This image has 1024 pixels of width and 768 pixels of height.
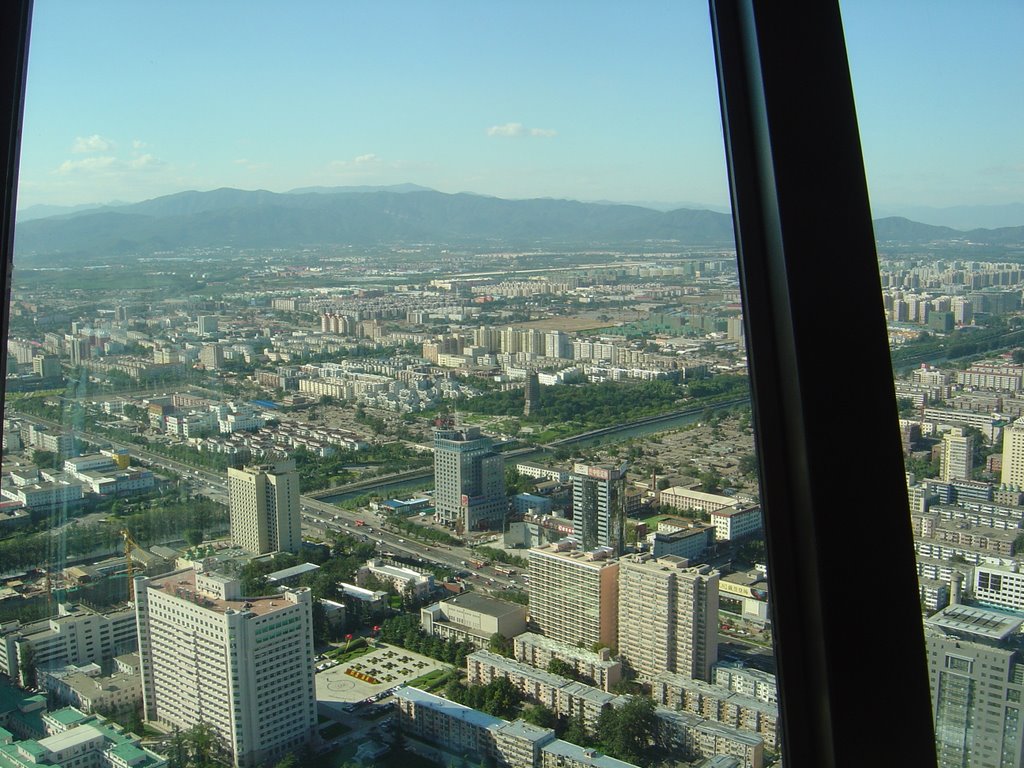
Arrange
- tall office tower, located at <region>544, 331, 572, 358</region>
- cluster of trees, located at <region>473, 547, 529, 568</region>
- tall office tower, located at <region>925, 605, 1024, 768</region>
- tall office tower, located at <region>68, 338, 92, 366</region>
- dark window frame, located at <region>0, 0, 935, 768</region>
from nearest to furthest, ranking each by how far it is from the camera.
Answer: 1. dark window frame, located at <region>0, 0, 935, 768</region>
2. tall office tower, located at <region>925, 605, 1024, 768</region>
3. tall office tower, located at <region>68, 338, 92, 366</region>
4. cluster of trees, located at <region>473, 547, 529, 568</region>
5. tall office tower, located at <region>544, 331, 572, 358</region>

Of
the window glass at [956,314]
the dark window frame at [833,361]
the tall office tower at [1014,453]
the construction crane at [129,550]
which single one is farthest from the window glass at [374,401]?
the tall office tower at [1014,453]

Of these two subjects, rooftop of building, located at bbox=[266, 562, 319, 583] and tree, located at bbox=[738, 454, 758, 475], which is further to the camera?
rooftop of building, located at bbox=[266, 562, 319, 583]

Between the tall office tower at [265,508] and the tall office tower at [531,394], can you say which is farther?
the tall office tower at [531,394]

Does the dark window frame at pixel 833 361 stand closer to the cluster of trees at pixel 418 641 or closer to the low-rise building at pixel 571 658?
the low-rise building at pixel 571 658

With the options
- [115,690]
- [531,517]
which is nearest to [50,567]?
[115,690]

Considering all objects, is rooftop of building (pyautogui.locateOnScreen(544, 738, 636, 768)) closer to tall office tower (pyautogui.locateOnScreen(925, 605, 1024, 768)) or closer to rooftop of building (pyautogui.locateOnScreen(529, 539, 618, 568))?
rooftop of building (pyautogui.locateOnScreen(529, 539, 618, 568))

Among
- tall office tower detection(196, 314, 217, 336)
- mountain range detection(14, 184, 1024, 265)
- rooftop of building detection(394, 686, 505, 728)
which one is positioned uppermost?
mountain range detection(14, 184, 1024, 265)

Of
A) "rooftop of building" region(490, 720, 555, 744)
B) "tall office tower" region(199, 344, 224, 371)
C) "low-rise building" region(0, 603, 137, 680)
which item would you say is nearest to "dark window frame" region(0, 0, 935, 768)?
"tall office tower" region(199, 344, 224, 371)
